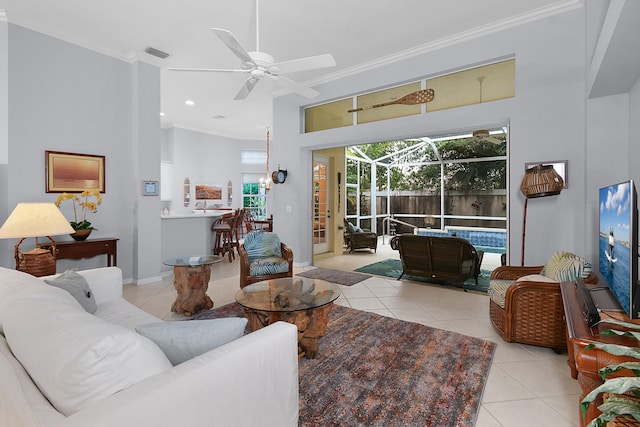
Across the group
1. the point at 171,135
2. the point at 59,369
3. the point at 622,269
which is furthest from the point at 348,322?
the point at 171,135

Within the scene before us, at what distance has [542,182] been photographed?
11.1 feet

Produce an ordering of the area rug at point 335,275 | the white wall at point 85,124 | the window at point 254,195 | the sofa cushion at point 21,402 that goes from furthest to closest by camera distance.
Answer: the window at point 254,195 → the area rug at point 335,275 → the white wall at point 85,124 → the sofa cushion at point 21,402

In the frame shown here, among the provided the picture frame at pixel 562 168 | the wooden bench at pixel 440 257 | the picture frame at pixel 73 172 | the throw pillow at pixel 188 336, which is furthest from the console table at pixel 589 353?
the picture frame at pixel 73 172

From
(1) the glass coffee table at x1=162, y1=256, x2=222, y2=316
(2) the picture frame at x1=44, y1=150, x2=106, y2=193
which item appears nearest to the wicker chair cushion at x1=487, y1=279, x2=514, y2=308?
(1) the glass coffee table at x1=162, y1=256, x2=222, y2=316

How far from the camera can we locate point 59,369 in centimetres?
95

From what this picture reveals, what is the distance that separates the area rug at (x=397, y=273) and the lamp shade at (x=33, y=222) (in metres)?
4.37

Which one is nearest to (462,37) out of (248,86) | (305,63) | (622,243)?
(305,63)

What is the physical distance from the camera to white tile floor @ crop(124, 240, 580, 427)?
6.41 feet

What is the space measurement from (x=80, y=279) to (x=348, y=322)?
2318 mm

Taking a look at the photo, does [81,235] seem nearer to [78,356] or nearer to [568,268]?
[78,356]

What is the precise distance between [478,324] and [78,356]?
3386mm

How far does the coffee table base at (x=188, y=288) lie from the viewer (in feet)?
11.7

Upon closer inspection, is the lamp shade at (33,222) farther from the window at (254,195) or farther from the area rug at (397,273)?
the window at (254,195)

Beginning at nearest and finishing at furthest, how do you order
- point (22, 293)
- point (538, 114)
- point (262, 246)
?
point (22, 293) < point (538, 114) < point (262, 246)
